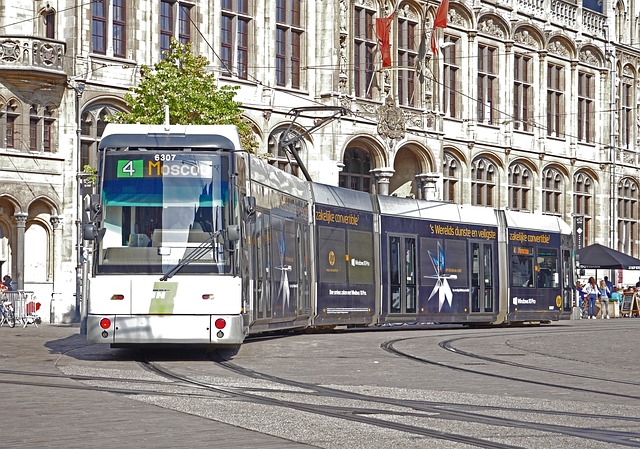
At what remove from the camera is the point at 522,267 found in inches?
1257

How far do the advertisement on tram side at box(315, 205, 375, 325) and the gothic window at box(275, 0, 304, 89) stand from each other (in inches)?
571

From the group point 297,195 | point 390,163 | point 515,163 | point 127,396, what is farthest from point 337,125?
point 127,396

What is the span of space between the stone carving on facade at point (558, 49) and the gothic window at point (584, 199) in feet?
17.4

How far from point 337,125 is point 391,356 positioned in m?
23.1

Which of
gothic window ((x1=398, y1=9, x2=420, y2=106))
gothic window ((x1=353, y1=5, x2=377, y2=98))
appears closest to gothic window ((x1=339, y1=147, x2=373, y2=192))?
gothic window ((x1=353, y1=5, x2=377, y2=98))

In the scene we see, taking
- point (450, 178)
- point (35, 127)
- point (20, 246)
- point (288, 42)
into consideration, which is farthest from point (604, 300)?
point (35, 127)

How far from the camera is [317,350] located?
20.6 meters

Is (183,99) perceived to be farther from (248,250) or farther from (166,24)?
(248,250)

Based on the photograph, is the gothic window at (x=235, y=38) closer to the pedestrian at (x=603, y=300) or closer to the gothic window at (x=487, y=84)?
the gothic window at (x=487, y=84)

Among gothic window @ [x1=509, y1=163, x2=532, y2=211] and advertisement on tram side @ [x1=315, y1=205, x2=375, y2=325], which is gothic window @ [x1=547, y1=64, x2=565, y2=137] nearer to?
gothic window @ [x1=509, y1=163, x2=532, y2=211]

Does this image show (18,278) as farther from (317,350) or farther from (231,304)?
(231,304)

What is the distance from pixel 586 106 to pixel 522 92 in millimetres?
5347

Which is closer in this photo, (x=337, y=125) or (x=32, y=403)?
(x=32, y=403)

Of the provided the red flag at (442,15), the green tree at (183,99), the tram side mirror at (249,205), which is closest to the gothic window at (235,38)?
the red flag at (442,15)
